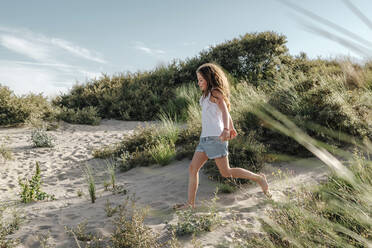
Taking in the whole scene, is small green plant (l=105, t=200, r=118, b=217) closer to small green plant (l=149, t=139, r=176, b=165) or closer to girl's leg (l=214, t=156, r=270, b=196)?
girl's leg (l=214, t=156, r=270, b=196)

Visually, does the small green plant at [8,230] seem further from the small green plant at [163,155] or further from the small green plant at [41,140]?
the small green plant at [41,140]

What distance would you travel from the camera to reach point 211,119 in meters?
3.75

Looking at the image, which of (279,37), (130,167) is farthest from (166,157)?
(279,37)

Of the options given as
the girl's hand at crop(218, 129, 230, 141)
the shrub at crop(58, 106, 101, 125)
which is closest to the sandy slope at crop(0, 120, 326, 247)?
the girl's hand at crop(218, 129, 230, 141)

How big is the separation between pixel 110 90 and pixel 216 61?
4953 mm

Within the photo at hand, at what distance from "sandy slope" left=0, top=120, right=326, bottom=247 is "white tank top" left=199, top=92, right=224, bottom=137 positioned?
927 mm

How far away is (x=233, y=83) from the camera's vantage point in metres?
12.1

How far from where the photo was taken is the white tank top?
3.72 m

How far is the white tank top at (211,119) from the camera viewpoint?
3.72 metres

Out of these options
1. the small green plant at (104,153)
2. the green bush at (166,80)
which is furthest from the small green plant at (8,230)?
the green bush at (166,80)

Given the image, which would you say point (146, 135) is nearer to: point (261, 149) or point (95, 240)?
point (261, 149)

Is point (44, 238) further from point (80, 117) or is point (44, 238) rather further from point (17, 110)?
point (80, 117)

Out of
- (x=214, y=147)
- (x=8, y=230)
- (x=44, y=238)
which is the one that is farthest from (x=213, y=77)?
(x=8, y=230)

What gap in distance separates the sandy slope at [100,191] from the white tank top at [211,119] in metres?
0.93
